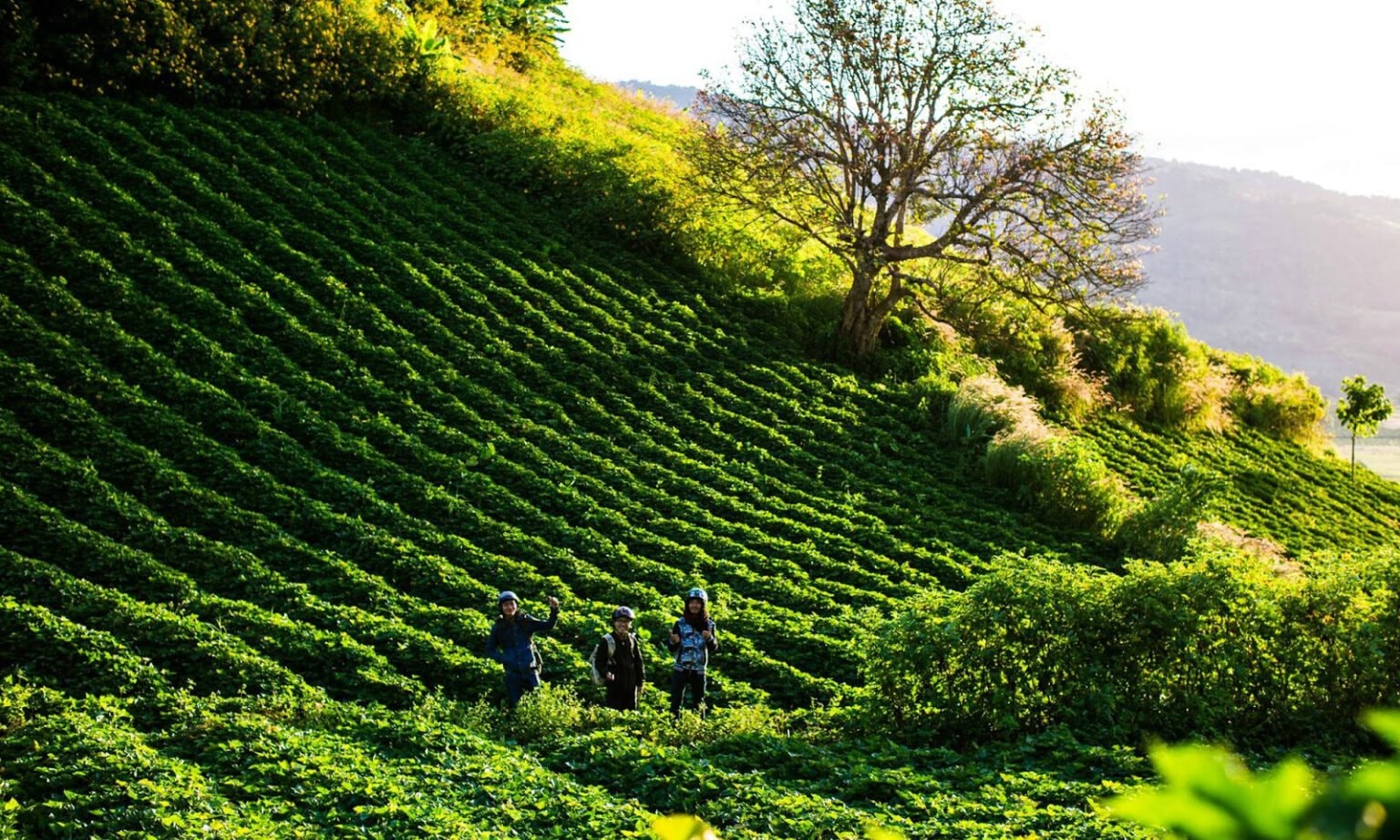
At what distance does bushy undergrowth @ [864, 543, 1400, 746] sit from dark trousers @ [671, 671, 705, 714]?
1538mm

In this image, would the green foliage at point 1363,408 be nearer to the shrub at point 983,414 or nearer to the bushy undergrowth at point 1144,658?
the shrub at point 983,414

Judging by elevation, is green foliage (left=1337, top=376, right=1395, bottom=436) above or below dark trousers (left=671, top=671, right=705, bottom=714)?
above

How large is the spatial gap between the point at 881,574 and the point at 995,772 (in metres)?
5.82

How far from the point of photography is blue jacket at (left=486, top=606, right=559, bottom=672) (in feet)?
32.4

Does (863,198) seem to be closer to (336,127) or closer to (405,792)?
(336,127)

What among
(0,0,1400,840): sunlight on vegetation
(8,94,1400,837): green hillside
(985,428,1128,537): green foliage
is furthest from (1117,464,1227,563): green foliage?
(8,94,1400,837): green hillside

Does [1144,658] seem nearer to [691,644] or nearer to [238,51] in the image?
[691,644]

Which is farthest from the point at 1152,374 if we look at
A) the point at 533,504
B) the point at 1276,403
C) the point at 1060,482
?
the point at 533,504

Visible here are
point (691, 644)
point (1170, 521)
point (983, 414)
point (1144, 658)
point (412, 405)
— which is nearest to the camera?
point (1144, 658)

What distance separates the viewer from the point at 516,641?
9.87m

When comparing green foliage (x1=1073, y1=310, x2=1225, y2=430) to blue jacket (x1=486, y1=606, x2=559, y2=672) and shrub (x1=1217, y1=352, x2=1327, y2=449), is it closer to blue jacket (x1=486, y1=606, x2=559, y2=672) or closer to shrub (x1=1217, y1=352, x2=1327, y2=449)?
shrub (x1=1217, y1=352, x2=1327, y2=449)

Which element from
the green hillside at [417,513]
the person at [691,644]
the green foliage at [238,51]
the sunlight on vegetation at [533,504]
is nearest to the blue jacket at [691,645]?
the person at [691,644]

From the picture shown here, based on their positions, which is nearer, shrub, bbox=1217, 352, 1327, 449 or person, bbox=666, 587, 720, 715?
person, bbox=666, 587, 720, 715

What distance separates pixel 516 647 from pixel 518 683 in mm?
356
